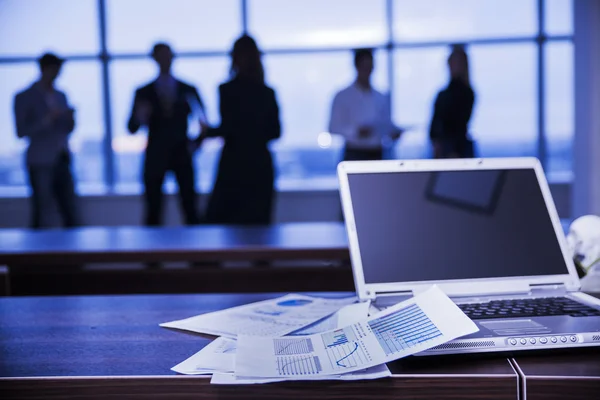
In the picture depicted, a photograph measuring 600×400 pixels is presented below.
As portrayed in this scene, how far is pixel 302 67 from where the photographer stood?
6078 millimetres

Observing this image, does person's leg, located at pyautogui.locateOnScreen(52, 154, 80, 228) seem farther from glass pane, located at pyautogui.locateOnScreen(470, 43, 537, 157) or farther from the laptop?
the laptop

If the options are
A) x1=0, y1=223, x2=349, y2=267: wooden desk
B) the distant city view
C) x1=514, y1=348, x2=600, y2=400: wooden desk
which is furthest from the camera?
the distant city view

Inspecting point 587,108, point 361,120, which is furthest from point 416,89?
point 587,108

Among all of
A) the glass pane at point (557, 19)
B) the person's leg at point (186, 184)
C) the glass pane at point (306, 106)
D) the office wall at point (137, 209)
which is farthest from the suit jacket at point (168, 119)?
the glass pane at point (557, 19)

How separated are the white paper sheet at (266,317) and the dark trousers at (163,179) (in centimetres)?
325

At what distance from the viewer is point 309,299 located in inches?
45.5

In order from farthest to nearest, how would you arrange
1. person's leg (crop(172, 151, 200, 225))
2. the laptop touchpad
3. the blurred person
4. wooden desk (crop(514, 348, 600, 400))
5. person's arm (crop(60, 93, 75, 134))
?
person's arm (crop(60, 93, 75, 134)), person's leg (crop(172, 151, 200, 225)), the blurred person, the laptop touchpad, wooden desk (crop(514, 348, 600, 400))

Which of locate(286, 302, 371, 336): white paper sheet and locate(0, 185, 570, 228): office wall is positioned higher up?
locate(286, 302, 371, 336): white paper sheet

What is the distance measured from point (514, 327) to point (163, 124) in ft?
12.0

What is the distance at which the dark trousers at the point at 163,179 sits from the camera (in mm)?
4262

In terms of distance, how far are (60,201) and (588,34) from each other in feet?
13.1

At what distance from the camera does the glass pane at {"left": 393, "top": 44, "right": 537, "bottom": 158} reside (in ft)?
19.3

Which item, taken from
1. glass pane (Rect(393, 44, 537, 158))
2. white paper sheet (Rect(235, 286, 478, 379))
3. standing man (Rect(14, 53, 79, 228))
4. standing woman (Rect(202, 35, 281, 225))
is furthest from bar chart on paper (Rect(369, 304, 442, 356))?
glass pane (Rect(393, 44, 537, 158))

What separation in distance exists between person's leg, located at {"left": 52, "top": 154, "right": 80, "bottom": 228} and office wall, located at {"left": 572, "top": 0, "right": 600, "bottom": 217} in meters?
3.68
